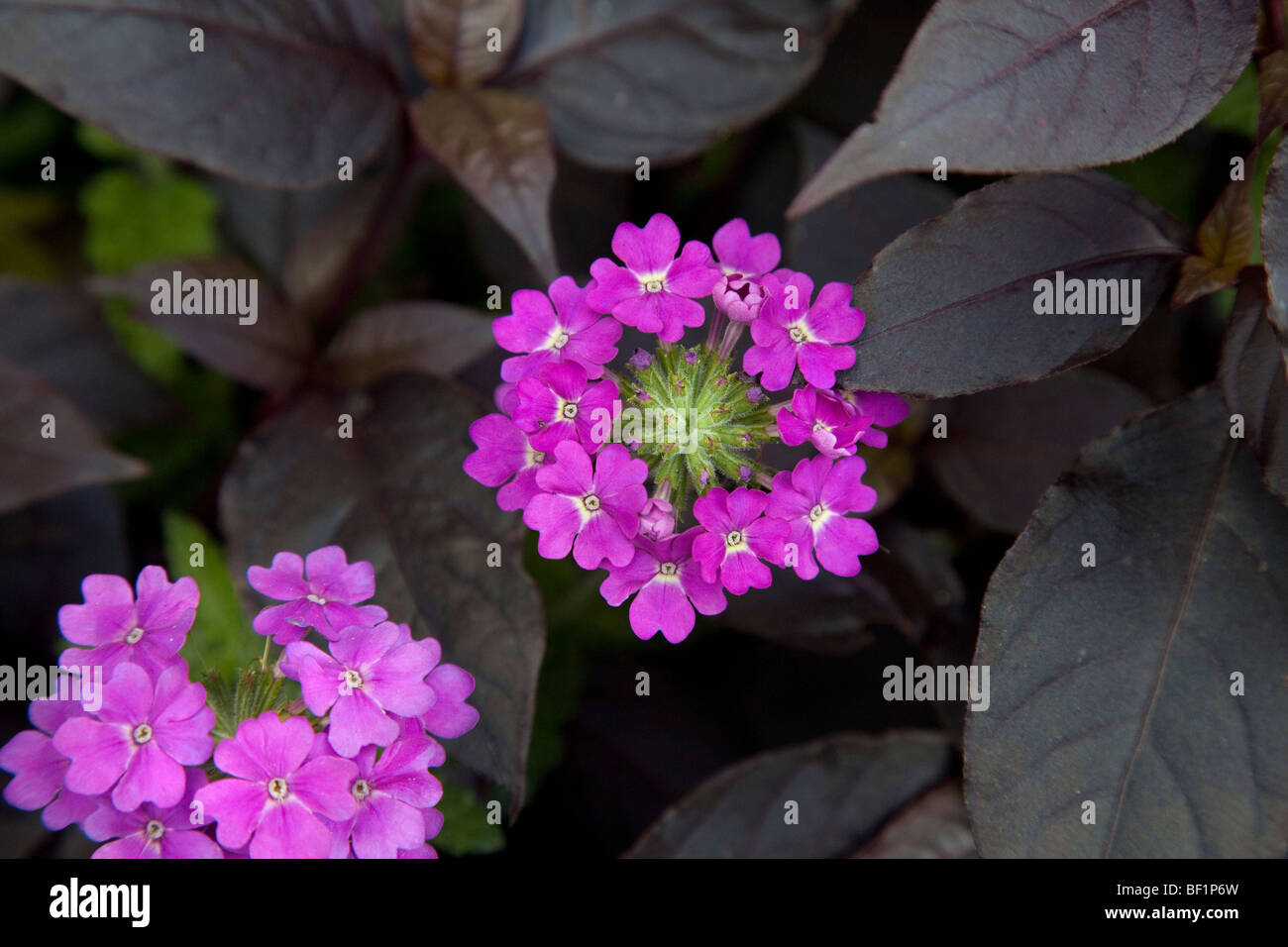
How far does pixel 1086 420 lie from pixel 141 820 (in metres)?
1.71

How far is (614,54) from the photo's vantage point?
213cm

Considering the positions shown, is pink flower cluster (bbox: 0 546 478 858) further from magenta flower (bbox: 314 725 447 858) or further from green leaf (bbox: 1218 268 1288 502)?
green leaf (bbox: 1218 268 1288 502)

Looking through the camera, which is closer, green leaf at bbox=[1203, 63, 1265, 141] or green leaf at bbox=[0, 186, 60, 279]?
green leaf at bbox=[1203, 63, 1265, 141]

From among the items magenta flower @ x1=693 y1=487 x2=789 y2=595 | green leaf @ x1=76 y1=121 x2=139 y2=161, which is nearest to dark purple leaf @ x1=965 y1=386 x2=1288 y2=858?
magenta flower @ x1=693 y1=487 x2=789 y2=595

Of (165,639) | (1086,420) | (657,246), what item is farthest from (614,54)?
(165,639)

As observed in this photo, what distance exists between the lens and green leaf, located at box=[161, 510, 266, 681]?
1771mm

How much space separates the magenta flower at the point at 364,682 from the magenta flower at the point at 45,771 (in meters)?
0.32

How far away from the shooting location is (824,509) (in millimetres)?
1345

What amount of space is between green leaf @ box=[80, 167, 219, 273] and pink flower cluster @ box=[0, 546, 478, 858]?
155 cm

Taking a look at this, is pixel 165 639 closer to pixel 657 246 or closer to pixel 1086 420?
pixel 657 246

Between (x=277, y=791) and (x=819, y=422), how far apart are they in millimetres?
787

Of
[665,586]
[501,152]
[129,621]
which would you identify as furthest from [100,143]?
[665,586]

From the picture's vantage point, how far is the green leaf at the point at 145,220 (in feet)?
8.68

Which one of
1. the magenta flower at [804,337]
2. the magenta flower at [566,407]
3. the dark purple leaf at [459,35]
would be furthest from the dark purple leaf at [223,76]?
the magenta flower at [804,337]
